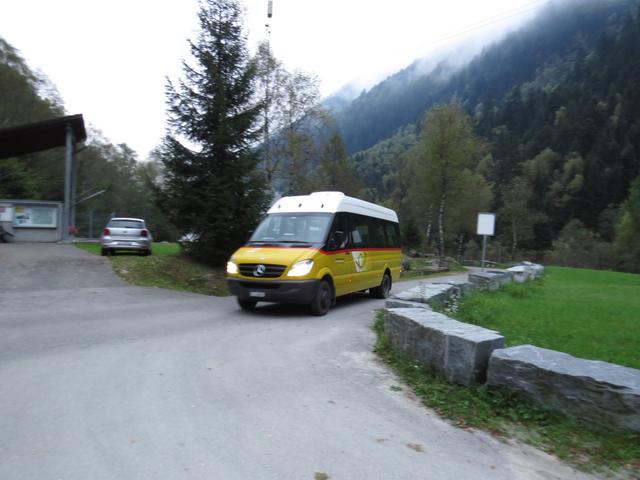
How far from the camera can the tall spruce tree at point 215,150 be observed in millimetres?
14578

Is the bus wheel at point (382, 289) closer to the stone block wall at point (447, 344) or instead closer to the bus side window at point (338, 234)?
the bus side window at point (338, 234)

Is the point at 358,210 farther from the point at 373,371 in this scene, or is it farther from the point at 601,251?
the point at 601,251

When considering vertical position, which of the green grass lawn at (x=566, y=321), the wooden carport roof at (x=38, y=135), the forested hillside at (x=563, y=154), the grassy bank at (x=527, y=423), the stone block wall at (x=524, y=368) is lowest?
the grassy bank at (x=527, y=423)

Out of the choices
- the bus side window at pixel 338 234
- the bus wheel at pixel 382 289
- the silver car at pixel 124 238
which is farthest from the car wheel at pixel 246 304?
the silver car at pixel 124 238

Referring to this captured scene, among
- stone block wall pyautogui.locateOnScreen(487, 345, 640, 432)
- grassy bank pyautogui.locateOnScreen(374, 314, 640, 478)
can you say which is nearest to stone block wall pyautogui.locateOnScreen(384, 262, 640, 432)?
stone block wall pyautogui.locateOnScreen(487, 345, 640, 432)

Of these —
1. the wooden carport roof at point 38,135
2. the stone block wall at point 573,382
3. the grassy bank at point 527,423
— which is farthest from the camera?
the wooden carport roof at point 38,135

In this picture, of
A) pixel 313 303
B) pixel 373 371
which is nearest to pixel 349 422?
pixel 373 371

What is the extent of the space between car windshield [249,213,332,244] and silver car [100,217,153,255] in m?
8.74

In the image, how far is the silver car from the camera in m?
17.6

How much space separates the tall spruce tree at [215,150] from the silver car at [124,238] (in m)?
3.67

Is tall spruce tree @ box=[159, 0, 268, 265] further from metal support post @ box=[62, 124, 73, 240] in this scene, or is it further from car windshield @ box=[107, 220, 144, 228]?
metal support post @ box=[62, 124, 73, 240]

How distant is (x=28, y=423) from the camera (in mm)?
4012

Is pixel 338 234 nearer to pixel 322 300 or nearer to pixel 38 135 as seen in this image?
pixel 322 300

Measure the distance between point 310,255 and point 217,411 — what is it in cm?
551
